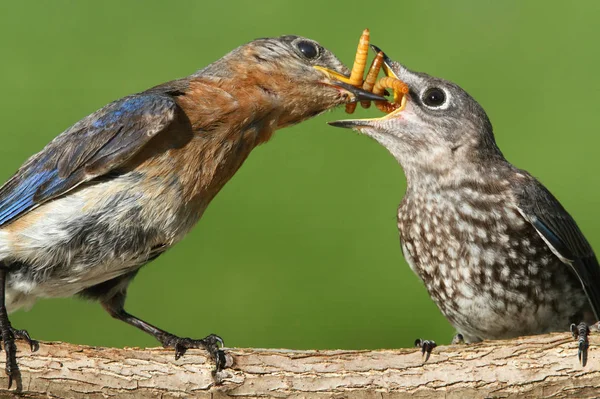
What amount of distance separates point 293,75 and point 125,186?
4.35 ft

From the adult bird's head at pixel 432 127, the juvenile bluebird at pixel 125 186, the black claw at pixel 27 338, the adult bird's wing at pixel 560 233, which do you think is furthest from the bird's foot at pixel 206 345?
the adult bird's wing at pixel 560 233

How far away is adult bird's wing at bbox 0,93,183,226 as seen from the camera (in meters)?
5.70

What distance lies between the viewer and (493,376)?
5.24 metres

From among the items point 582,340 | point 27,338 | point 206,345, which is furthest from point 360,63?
point 27,338

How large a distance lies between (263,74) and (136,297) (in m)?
2.57

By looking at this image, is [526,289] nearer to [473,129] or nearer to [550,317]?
[550,317]

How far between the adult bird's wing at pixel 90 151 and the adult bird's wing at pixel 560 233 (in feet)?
6.99

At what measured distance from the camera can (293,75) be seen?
633 centimetres

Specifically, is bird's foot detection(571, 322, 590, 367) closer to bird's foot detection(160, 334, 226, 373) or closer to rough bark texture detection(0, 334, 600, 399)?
rough bark texture detection(0, 334, 600, 399)

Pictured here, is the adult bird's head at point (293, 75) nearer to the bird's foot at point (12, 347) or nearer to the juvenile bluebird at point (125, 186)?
the juvenile bluebird at point (125, 186)

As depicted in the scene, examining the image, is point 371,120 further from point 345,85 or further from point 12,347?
point 12,347


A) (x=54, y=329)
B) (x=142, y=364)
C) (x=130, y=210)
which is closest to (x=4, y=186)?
(x=130, y=210)

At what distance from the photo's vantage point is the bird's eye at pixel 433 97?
6.37 metres

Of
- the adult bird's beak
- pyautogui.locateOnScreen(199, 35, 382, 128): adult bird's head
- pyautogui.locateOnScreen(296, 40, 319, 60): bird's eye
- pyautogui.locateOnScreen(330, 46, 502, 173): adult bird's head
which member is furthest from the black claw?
pyautogui.locateOnScreen(296, 40, 319, 60): bird's eye
